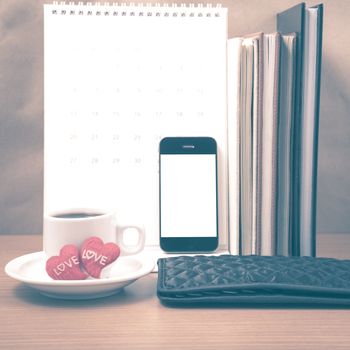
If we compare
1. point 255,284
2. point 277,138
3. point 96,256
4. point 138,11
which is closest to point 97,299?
point 96,256

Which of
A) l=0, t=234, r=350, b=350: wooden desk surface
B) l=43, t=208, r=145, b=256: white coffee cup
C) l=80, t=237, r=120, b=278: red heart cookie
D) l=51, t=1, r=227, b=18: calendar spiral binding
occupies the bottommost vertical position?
l=0, t=234, r=350, b=350: wooden desk surface

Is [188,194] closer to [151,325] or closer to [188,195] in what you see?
[188,195]

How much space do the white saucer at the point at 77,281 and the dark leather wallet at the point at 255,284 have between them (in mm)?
40

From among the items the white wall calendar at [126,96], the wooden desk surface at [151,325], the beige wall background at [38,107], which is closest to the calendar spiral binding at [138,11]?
the white wall calendar at [126,96]

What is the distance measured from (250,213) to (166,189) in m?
0.13

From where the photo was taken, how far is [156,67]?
2.81ft

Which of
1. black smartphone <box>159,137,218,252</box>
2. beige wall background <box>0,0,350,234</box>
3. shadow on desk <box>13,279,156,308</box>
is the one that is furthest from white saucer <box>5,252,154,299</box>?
beige wall background <box>0,0,350,234</box>

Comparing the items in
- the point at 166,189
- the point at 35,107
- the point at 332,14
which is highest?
the point at 332,14

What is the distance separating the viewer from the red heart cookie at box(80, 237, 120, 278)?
→ 64 cm

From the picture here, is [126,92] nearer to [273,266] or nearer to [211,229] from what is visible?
[211,229]

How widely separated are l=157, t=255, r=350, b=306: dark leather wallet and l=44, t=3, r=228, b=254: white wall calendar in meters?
0.21

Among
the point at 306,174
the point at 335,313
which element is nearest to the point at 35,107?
the point at 306,174

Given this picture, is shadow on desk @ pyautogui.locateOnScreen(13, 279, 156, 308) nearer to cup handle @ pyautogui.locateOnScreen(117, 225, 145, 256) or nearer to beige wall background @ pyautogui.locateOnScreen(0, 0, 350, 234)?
cup handle @ pyautogui.locateOnScreen(117, 225, 145, 256)

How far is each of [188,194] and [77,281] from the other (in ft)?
0.92
